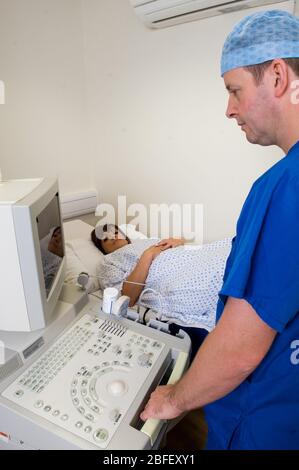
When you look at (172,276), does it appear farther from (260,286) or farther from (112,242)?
(260,286)

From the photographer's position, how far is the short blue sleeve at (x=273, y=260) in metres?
0.56

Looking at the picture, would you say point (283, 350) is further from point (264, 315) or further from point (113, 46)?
point (113, 46)

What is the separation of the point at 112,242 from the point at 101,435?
132cm

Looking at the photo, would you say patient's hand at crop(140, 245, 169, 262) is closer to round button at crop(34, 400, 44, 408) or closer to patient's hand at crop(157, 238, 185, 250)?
patient's hand at crop(157, 238, 185, 250)

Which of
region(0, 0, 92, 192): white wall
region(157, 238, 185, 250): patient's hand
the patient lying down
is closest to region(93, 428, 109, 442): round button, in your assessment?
the patient lying down

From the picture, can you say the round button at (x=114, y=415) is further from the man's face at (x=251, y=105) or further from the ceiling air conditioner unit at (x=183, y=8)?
the ceiling air conditioner unit at (x=183, y=8)

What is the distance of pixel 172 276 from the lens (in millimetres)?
1533

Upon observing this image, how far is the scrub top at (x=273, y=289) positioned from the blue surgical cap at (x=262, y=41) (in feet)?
0.71

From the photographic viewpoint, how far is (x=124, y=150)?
213 centimetres

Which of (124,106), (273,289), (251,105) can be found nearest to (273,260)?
(273,289)

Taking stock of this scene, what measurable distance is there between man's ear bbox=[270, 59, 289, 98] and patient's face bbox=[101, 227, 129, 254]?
1398mm

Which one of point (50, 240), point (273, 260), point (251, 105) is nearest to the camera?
point (273, 260)

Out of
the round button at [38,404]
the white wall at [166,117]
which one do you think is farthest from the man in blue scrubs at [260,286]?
the white wall at [166,117]

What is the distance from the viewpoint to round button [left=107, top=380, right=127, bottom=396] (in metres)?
0.76
